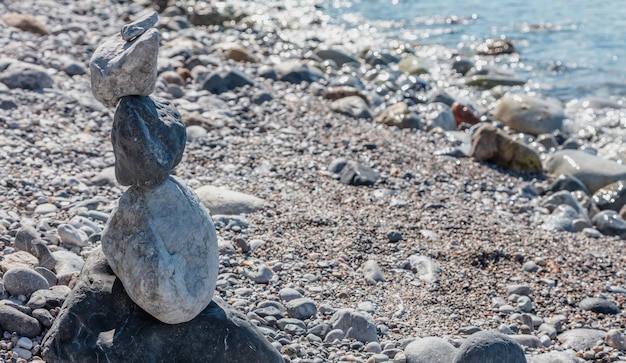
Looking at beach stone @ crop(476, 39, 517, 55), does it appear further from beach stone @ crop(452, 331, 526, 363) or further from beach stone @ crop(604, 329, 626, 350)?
beach stone @ crop(452, 331, 526, 363)

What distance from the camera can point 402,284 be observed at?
6367 millimetres

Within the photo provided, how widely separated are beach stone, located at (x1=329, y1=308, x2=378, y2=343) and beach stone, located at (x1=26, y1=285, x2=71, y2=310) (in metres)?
1.66

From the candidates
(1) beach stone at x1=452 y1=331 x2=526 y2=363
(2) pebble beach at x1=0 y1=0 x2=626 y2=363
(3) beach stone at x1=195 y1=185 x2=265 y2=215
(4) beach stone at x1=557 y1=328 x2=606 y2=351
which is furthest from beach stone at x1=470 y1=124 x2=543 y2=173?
(1) beach stone at x1=452 y1=331 x2=526 y2=363

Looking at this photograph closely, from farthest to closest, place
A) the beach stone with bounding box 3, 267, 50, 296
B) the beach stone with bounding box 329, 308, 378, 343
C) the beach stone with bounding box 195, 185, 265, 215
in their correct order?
1. the beach stone with bounding box 195, 185, 265, 215
2. the beach stone with bounding box 329, 308, 378, 343
3. the beach stone with bounding box 3, 267, 50, 296

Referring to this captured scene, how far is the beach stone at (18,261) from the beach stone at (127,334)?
3.45 ft

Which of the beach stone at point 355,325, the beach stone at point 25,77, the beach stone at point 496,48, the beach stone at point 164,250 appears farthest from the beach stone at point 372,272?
the beach stone at point 496,48

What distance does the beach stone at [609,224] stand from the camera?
866 cm

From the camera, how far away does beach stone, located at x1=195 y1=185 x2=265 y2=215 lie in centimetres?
729

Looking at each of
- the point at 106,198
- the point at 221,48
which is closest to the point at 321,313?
the point at 106,198

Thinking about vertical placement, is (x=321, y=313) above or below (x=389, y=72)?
above

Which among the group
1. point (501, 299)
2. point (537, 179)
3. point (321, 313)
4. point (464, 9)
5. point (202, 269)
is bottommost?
point (464, 9)

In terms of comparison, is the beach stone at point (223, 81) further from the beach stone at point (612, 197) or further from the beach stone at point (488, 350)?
the beach stone at point (488, 350)

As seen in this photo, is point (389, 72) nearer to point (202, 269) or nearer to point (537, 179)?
point (537, 179)

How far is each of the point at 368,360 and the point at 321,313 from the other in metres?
0.67
